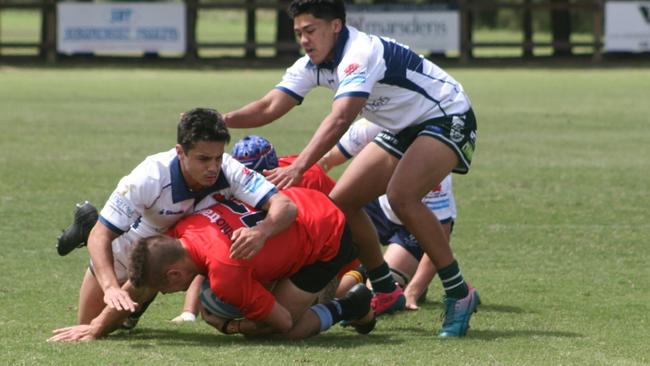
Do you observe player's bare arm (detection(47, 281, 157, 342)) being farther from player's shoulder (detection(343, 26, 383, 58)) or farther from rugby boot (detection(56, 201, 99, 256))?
player's shoulder (detection(343, 26, 383, 58))

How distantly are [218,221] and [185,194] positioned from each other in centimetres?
21

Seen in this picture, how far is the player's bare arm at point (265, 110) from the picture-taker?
736 cm

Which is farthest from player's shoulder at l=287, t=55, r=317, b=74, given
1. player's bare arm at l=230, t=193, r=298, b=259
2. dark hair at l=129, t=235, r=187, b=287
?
dark hair at l=129, t=235, r=187, b=287

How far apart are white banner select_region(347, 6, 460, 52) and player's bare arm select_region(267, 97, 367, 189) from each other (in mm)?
26616

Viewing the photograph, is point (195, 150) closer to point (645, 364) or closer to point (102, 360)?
point (102, 360)

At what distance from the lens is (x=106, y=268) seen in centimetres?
615

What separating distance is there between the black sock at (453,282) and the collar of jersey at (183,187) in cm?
127

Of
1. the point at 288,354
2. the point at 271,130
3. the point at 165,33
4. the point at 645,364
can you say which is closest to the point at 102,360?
the point at 288,354

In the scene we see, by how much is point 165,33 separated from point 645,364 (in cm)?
2875

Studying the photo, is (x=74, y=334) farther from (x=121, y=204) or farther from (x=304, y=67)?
(x=304, y=67)

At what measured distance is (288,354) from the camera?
604 cm

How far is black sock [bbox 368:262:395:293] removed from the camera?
23.7ft

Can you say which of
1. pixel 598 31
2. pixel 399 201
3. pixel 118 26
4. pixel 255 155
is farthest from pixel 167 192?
pixel 598 31

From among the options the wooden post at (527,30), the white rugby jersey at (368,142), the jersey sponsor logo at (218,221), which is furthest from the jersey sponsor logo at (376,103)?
the wooden post at (527,30)
